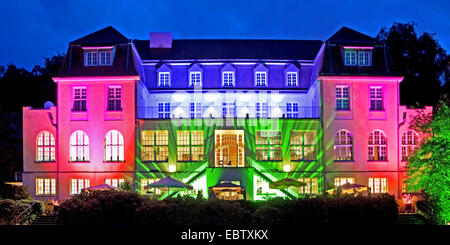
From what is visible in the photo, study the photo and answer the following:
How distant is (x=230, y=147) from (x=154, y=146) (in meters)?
5.27

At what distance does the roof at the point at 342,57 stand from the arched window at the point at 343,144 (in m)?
4.17

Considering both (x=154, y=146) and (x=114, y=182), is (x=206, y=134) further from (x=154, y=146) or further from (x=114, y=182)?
(x=114, y=182)

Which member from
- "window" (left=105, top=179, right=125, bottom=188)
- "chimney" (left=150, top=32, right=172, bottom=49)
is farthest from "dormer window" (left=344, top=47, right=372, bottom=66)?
"window" (left=105, top=179, right=125, bottom=188)

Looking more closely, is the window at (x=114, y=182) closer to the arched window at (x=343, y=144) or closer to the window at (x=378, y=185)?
the arched window at (x=343, y=144)

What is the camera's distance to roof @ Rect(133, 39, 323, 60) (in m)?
41.8

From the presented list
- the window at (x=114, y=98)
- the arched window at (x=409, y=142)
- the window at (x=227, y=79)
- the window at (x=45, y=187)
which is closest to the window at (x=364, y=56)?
the arched window at (x=409, y=142)

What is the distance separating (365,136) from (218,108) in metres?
11.0

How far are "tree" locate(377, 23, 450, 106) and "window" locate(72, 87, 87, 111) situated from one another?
27834 millimetres

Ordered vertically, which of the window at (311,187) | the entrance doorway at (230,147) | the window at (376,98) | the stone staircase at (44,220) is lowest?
the stone staircase at (44,220)

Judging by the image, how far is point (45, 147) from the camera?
1435 inches

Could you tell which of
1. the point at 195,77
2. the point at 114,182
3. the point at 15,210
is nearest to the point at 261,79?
the point at 195,77

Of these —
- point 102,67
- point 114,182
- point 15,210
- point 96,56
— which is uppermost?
point 96,56

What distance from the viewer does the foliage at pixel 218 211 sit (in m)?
23.8
